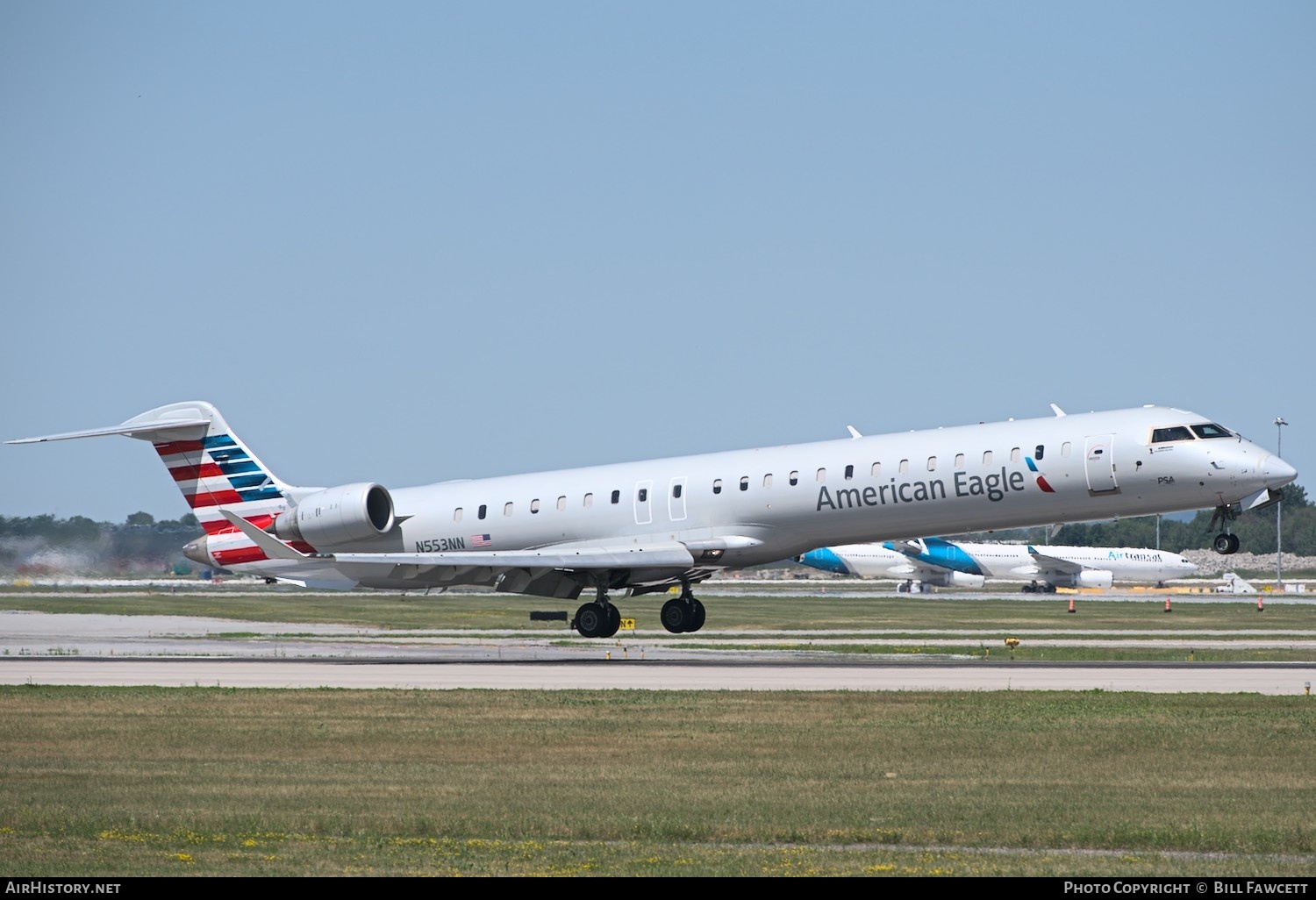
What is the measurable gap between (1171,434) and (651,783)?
18425 millimetres

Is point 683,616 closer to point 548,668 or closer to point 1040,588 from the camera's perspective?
point 548,668

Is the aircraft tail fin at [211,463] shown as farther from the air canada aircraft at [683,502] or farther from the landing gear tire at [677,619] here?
the landing gear tire at [677,619]

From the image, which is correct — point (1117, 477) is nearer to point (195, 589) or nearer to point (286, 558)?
point (286, 558)

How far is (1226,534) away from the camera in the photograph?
31.4 m

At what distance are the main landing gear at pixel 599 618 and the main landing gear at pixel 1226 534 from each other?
13.1 metres

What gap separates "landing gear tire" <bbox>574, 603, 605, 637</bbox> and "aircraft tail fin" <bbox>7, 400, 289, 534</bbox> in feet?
26.4

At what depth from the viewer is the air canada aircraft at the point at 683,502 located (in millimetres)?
31562

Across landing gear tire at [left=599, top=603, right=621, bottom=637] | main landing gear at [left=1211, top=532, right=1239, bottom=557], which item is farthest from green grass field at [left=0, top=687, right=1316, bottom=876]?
landing gear tire at [left=599, top=603, right=621, bottom=637]

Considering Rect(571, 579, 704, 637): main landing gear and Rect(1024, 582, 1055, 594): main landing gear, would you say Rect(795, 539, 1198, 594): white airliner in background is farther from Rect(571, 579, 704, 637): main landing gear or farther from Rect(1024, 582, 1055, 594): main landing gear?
Rect(571, 579, 704, 637): main landing gear

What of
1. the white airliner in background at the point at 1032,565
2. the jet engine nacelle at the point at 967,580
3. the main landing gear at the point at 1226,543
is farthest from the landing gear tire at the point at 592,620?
the jet engine nacelle at the point at 967,580
